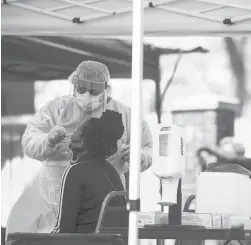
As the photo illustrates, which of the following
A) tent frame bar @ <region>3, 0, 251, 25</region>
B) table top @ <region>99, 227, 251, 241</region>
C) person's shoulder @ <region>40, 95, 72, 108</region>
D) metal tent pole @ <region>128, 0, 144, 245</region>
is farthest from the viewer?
person's shoulder @ <region>40, 95, 72, 108</region>

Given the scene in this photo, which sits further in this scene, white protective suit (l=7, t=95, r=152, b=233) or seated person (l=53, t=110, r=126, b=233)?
white protective suit (l=7, t=95, r=152, b=233)

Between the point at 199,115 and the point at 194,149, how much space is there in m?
0.24

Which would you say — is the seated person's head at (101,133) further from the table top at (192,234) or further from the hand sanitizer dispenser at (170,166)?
the table top at (192,234)

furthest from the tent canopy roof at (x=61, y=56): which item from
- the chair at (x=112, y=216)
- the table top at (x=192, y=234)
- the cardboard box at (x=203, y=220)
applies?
the table top at (x=192, y=234)

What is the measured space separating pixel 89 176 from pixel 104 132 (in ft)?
2.42

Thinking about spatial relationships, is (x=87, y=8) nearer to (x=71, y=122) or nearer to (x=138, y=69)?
(x=71, y=122)

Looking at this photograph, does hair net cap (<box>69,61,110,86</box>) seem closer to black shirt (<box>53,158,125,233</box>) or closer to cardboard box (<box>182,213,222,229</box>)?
black shirt (<box>53,158,125,233</box>)

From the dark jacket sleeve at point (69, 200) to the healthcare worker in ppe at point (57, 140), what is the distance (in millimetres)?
159

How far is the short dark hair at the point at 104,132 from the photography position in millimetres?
4551

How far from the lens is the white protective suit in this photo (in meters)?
4.46

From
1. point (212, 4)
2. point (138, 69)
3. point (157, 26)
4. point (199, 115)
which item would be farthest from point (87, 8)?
point (138, 69)

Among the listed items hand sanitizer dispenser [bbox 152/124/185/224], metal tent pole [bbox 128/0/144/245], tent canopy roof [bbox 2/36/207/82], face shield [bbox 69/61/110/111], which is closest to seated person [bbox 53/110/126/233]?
face shield [bbox 69/61/110/111]

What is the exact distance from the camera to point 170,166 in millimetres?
2881

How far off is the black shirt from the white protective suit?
221 mm
